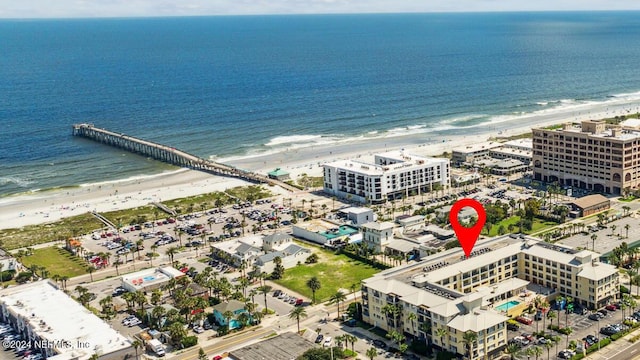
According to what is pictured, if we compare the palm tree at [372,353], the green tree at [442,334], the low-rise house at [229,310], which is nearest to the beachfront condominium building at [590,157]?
the green tree at [442,334]

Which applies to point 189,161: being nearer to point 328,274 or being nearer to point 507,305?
point 328,274

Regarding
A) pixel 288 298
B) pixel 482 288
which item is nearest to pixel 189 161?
pixel 288 298

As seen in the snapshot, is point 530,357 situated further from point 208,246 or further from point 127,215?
point 127,215

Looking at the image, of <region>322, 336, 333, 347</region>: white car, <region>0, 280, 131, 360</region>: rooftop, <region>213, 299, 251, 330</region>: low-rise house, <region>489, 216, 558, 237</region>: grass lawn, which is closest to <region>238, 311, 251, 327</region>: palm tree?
<region>213, 299, 251, 330</region>: low-rise house

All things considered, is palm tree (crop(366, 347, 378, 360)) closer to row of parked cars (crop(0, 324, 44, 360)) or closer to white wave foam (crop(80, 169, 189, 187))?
row of parked cars (crop(0, 324, 44, 360))

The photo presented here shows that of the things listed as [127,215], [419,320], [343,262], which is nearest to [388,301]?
[419,320]
